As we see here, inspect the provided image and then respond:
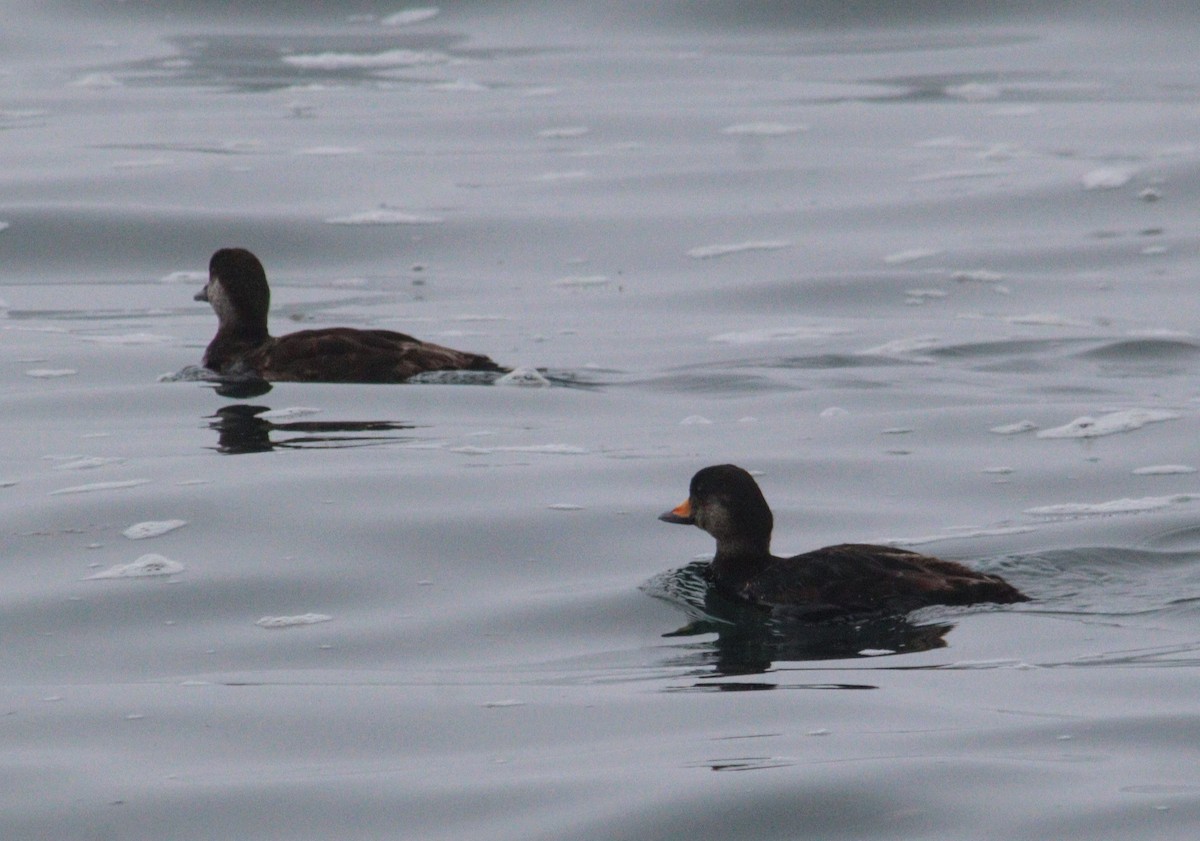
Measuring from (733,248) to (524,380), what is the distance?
575 centimetres

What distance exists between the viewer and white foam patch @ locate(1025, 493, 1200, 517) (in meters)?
9.11

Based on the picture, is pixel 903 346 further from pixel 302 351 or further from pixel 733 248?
pixel 733 248

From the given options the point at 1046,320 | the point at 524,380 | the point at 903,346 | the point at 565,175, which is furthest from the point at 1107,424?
the point at 565,175

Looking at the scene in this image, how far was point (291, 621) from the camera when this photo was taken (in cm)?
765

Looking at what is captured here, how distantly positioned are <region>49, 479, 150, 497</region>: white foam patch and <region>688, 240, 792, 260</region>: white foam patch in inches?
331

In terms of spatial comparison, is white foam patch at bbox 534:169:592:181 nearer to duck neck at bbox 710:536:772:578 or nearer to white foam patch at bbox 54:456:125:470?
white foam patch at bbox 54:456:125:470

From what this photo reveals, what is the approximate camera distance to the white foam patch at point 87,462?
10008 millimetres

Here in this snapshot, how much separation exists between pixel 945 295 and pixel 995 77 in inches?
417

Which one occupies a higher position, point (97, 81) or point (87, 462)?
point (97, 81)

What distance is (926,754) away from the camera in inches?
225

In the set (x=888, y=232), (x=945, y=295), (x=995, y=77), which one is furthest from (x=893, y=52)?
(x=945, y=295)

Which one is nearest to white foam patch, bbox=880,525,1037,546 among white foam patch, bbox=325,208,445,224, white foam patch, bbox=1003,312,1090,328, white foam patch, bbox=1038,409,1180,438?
white foam patch, bbox=1038,409,1180,438

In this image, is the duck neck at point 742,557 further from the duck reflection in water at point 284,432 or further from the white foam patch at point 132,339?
the white foam patch at point 132,339

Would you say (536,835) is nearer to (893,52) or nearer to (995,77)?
(995,77)
